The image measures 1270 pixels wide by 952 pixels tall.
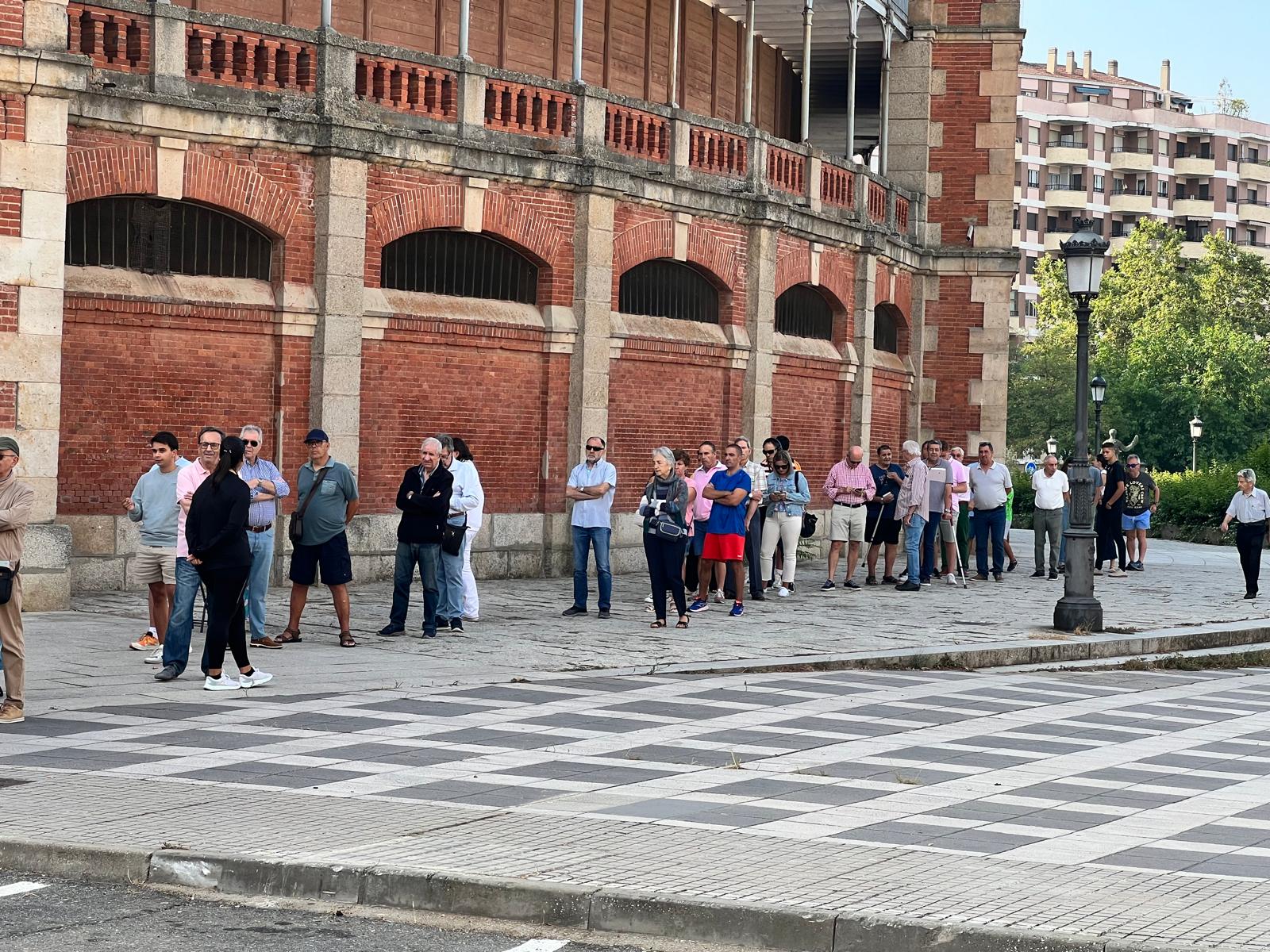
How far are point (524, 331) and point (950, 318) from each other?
40.3 ft

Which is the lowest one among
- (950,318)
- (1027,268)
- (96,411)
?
(96,411)

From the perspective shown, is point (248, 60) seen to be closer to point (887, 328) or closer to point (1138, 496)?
point (1138, 496)

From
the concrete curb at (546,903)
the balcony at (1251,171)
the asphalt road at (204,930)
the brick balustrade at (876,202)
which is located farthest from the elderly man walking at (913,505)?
the balcony at (1251,171)

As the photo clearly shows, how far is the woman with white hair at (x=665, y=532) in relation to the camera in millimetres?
16750

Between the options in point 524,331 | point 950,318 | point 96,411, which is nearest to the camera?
point 96,411

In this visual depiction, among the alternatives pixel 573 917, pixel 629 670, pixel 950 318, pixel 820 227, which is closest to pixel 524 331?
pixel 820 227

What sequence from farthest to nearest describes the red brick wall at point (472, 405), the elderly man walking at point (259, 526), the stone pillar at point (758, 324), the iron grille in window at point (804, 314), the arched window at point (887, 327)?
the arched window at point (887, 327), the iron grille in window at point (804, 314), the stone pillar at point (758, 324), the red brick wall at point (472, 405), the elderly man walking at point (259, 526)

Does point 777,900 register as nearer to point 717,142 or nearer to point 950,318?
point 717,142

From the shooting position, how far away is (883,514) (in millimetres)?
22328

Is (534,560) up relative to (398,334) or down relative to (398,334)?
down

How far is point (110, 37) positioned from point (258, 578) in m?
6.08

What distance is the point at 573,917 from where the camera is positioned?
22.0ft

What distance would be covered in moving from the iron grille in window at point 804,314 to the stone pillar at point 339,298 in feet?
28.7

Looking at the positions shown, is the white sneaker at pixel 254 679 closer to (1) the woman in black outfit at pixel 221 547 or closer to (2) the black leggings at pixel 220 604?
(1) the woman in black outfit at pixel 221 547
